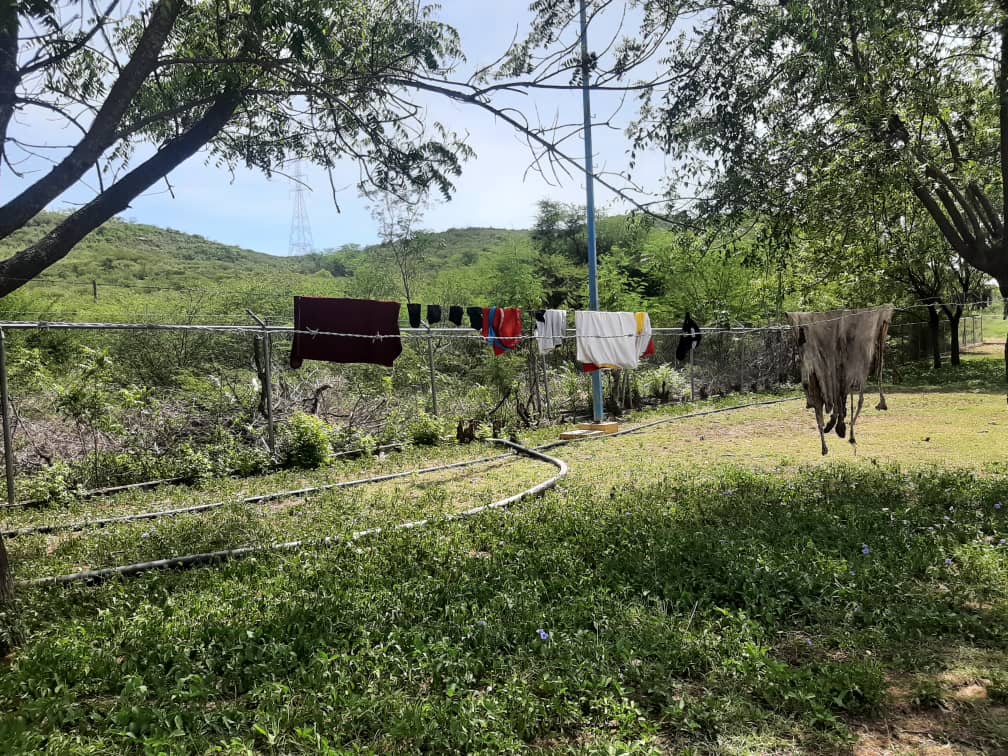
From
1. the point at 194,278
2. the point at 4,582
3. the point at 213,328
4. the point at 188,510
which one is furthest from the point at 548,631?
the point at 194,278

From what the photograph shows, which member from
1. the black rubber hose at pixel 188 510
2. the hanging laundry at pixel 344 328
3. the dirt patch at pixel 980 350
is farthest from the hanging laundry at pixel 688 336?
the dirt patch at pixel 980 350

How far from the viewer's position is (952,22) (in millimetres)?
6148

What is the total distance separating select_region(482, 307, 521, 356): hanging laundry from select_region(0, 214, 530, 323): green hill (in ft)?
39.8

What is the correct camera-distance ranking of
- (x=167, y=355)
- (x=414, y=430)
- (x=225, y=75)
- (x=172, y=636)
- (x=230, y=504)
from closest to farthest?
(x=172, y=636)
(x=225, y=75)
(x=230, y=504)
(x=414, y=430)
(x=167, y=355)

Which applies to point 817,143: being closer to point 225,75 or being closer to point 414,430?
point 225,75

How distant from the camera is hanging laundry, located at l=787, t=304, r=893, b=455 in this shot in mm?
6262

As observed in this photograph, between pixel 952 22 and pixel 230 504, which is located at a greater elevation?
pixel 952 22

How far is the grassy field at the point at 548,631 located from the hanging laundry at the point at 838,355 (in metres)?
0.91

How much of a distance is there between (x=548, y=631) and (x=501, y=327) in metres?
7.58

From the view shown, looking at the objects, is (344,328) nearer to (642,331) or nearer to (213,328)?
(213,328)

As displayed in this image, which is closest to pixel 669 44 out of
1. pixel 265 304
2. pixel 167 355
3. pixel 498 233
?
pixel 167 355

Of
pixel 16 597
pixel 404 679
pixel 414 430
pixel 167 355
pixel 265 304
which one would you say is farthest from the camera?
pixel 265 304

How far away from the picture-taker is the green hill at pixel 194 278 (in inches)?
875

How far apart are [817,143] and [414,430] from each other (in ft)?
23.2
